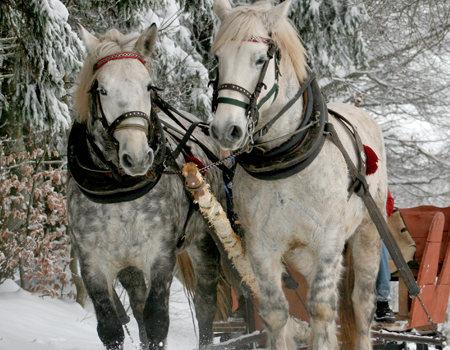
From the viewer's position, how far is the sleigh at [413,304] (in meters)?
3.86

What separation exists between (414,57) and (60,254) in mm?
9610

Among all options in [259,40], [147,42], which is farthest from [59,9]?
[259,40]

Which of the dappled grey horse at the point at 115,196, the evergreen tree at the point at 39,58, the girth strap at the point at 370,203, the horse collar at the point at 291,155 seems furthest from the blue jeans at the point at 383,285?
the evergreen tree at the point at 39,58

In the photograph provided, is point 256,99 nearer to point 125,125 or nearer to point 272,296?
point 125,125

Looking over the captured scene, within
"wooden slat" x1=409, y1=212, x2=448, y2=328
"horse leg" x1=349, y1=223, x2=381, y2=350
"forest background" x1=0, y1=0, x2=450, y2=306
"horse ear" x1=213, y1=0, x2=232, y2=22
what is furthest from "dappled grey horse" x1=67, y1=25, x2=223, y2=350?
"wooden slat" x1=409, y1=212, x2=448, y2=328

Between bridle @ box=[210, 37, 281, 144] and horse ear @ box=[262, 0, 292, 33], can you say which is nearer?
bridle @ box=[210, 37, 281, 144]

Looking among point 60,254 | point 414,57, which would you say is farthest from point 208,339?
point 414,57

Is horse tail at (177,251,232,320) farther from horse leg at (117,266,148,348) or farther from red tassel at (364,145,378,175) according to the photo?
red tassel at (364,145,378,175)

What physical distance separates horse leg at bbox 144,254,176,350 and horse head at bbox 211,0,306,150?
986 millimetres

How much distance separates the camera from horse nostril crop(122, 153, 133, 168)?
2.66 metres

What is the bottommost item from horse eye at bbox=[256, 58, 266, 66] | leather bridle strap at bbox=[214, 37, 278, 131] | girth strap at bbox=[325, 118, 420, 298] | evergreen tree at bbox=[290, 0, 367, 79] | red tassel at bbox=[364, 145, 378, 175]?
girth strap at bbox=[325, 118, 420, 298]

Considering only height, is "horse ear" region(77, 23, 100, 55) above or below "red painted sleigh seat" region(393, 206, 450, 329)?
above

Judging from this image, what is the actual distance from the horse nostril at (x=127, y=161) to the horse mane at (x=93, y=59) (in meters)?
0.52

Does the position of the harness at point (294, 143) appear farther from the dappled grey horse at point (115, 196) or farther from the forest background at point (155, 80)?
the forest background at point (155, 80)
